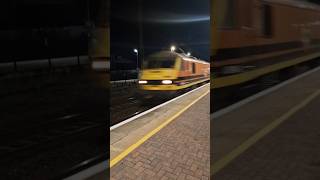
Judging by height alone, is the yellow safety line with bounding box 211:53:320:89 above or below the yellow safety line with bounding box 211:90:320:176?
above

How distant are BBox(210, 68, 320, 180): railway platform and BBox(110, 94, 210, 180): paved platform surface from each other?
7.0 inches

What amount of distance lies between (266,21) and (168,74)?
3.64 m

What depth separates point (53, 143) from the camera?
5.69 m

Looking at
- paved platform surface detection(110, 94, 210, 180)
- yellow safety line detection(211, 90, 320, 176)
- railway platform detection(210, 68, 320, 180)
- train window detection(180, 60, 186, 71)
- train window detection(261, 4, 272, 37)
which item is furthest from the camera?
train window detection(180, 60, 186, 71)

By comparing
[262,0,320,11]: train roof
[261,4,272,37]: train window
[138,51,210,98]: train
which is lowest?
[138,51,210,98]: train

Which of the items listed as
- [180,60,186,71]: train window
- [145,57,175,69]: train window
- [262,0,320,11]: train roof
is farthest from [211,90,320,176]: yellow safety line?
[180,60,186,71]: train window

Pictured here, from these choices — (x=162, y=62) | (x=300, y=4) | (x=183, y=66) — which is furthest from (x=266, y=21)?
(x=183, y=66)

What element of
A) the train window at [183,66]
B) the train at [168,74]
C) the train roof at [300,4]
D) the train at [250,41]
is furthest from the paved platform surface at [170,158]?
the train window at [183,66]

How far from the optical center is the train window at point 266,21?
9.27 meters

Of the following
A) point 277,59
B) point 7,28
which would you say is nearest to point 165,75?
point 277,59

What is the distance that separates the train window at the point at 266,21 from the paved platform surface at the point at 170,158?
4337mm

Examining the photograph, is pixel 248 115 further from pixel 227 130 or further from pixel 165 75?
pixel 165 75

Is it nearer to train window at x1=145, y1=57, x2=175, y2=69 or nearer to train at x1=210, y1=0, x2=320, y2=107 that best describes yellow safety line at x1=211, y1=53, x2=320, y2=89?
train at x1=210, y1=0, x2=320, y2=107

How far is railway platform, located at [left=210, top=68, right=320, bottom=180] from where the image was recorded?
14.4 ft
